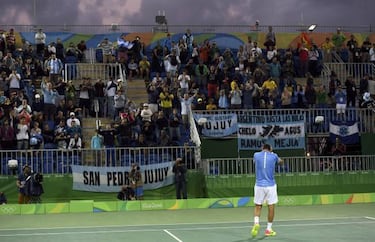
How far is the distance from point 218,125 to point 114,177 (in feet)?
17.6

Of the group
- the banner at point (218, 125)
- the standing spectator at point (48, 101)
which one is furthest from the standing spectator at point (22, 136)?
the banner at point (218, 125)

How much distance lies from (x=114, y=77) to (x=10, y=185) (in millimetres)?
10520

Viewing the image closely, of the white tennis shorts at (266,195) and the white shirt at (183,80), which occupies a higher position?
the white shirt at (183,80)

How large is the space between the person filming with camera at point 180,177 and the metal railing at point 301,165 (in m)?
1.14

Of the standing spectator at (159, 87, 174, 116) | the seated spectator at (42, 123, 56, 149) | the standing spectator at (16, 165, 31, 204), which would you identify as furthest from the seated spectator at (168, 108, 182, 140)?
the standing spectator at (16, 165, 31, 204)

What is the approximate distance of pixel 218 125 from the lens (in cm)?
2766

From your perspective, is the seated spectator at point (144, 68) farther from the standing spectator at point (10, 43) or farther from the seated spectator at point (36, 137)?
the seated spectator at point (36, 137)

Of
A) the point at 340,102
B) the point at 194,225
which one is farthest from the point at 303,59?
the point at 194,225

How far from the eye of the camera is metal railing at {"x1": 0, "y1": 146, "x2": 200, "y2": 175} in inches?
955

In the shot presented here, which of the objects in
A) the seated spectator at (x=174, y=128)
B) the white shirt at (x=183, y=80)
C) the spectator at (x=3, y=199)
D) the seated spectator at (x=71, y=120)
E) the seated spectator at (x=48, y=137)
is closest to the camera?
the spectator at (x=3, y=199)

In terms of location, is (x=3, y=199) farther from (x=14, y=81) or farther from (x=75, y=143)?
(x=14, y=81)

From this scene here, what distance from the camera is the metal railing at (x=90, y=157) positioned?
79.6 ft

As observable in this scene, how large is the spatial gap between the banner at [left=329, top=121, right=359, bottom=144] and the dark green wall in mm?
1804

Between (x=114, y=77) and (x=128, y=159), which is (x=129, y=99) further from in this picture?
(x=128, y=159)
